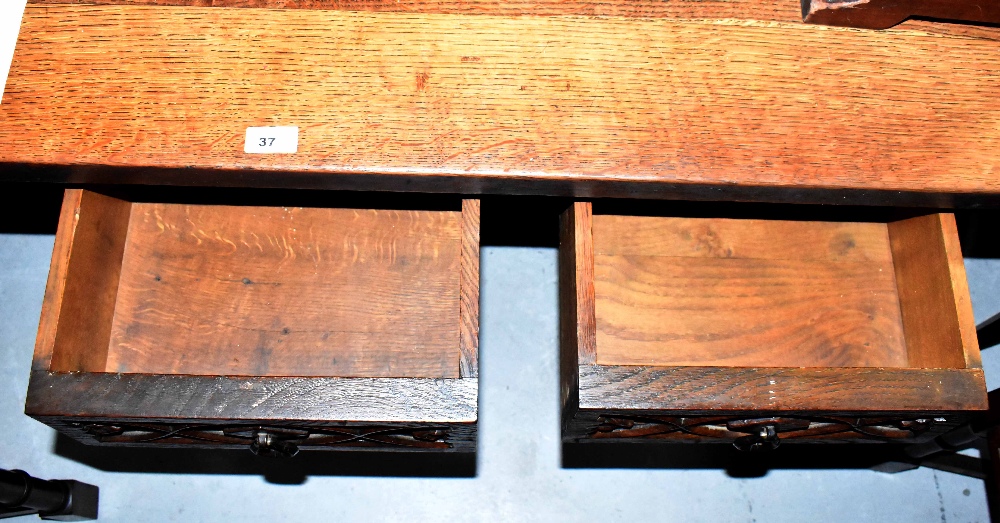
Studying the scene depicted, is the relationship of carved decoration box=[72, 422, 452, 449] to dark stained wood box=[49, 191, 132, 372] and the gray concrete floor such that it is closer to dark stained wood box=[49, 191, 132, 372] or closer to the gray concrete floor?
dark stained wood box=[49, 191, 132, 372]

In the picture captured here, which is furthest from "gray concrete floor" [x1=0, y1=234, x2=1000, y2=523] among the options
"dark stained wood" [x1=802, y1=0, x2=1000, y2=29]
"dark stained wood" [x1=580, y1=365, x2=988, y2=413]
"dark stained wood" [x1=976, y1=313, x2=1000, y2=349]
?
"dark stained wood" [x1=802, y1=0, x2=1000, y2=29]

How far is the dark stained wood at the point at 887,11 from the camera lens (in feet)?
3.11

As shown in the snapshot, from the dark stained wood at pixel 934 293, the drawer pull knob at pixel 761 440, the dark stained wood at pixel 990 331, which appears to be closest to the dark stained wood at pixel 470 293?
the drawer pull knob at pixel 761 440

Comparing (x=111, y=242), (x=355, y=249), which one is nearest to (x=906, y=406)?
(x=355, y=249)

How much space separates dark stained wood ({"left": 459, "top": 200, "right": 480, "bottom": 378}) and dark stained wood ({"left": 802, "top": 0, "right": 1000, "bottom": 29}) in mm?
457

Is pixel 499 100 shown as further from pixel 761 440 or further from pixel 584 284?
pixel 761 440

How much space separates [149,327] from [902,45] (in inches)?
38.8

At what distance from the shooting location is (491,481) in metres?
1.29

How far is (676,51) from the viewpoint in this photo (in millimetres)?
952

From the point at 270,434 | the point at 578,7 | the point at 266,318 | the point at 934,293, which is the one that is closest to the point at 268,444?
the point at 270,434

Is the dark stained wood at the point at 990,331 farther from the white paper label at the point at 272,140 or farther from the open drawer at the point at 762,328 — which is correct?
the white paper label at the point at 272,140

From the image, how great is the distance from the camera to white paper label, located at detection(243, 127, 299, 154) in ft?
2.94

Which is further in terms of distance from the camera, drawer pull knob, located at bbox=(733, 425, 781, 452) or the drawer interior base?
the drawer interior base

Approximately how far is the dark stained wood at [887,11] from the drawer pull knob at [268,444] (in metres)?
0.78
